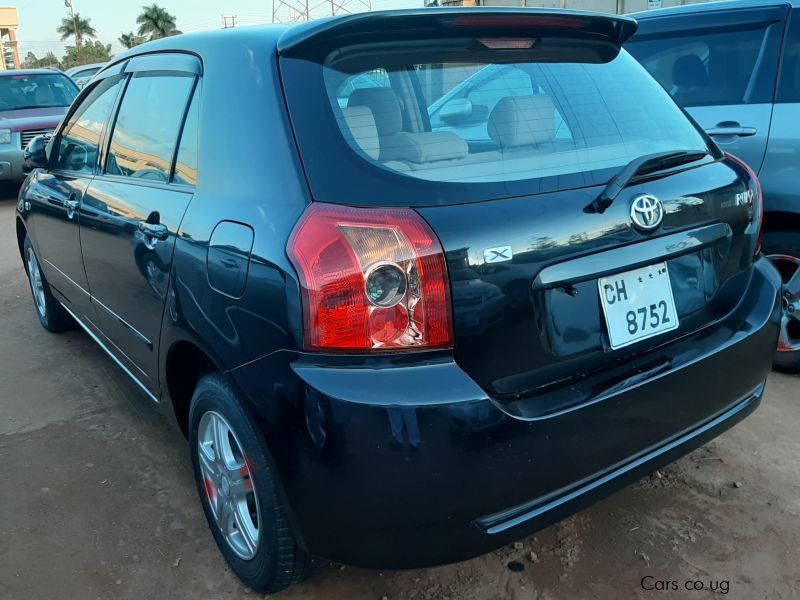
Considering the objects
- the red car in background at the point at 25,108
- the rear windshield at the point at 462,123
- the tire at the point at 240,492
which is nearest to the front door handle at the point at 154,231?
the tire at the point at 240,492

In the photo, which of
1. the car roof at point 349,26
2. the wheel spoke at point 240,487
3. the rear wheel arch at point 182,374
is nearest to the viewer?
the car roof at point 349,26

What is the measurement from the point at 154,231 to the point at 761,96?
9.85 feet

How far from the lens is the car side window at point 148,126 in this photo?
2461 mm

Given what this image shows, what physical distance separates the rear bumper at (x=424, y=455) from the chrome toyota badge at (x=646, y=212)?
42 centimetres

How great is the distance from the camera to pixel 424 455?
5.43 feet

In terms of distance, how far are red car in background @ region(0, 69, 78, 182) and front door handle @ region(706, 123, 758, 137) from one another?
8973 mm

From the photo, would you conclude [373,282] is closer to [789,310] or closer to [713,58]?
[789,310]

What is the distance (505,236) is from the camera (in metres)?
1.75

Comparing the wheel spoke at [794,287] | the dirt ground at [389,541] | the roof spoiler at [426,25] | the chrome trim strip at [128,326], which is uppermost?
the roof spoiler at [426,25]

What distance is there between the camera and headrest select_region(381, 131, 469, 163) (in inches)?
72.6

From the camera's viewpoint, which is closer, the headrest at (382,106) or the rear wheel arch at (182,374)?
the headrest at (382,106)

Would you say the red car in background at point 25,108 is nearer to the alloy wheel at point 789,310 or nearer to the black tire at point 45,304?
the black tire at point 45,304

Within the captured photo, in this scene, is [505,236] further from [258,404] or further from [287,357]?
[258,404]

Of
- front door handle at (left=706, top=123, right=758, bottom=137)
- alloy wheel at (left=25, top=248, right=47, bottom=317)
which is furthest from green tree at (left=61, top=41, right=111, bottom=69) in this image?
front door handle at (left=706, top=123, right=758, bottom=137)
